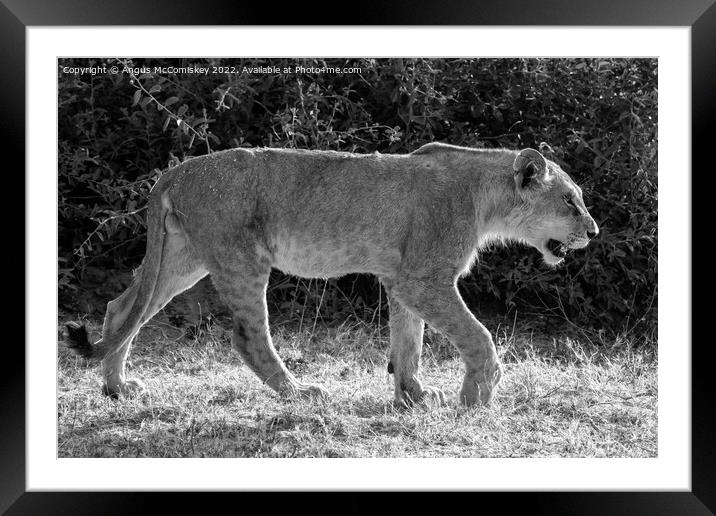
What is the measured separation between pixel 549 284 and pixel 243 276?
12.8 feet

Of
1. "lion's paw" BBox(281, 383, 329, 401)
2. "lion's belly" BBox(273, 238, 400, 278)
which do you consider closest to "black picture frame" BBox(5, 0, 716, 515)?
"lion's paw" BBox(281, 383, 329, 401)

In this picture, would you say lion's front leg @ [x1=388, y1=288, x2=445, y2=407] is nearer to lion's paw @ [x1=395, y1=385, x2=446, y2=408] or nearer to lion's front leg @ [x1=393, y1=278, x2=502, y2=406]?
lion's paw @ [x1=395, y1=385, x2=446, y2=408]

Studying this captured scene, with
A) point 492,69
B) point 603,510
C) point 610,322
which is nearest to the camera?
point 603,510

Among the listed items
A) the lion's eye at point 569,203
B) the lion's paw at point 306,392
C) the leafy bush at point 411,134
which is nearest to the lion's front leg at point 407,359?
the lion's paw at point 306,392

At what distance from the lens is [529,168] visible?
22.0 ft

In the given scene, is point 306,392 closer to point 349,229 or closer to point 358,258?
point 358,258

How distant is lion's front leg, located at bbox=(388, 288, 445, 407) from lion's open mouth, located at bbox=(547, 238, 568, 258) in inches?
40.6

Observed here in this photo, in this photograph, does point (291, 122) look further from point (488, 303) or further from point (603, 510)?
point (603, 510)

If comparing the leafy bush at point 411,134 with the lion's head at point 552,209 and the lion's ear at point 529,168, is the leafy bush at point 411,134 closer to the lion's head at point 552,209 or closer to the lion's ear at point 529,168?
the lion's head at point 552,209
